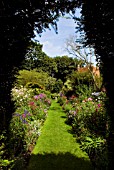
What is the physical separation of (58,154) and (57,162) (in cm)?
84

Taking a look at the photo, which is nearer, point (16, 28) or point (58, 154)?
point (16, 28)

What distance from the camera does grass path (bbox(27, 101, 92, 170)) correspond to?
8391mm

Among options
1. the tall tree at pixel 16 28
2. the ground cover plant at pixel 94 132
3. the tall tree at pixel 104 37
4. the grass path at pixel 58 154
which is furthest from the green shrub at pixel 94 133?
the tall tree at pixel 16 28

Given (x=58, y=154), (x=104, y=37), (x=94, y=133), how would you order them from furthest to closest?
(x=94, y=133)
(x=58, y=154)
(x=104, y=37)

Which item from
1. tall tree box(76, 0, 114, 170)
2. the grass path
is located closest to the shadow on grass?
the grass path

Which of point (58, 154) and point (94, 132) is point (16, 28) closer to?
point (58, 154)

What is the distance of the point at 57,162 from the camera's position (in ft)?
28.9

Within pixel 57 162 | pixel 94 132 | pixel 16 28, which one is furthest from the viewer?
pixel 94 132

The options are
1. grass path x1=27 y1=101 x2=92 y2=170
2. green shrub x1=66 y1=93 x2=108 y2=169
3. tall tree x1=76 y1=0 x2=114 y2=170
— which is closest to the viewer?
tall tree x1=76 y1=0 x2=114 y2=170

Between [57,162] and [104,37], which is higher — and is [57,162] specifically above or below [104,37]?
below

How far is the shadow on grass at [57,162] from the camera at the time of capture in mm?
8227

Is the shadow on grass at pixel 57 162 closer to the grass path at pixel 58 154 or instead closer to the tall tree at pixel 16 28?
the grass path at pixel 58 154


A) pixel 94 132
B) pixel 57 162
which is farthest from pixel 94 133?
pixel 57 162

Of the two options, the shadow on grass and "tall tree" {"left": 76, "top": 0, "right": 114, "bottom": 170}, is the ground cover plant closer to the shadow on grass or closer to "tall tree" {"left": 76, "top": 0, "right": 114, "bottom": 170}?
the shadow on grass
